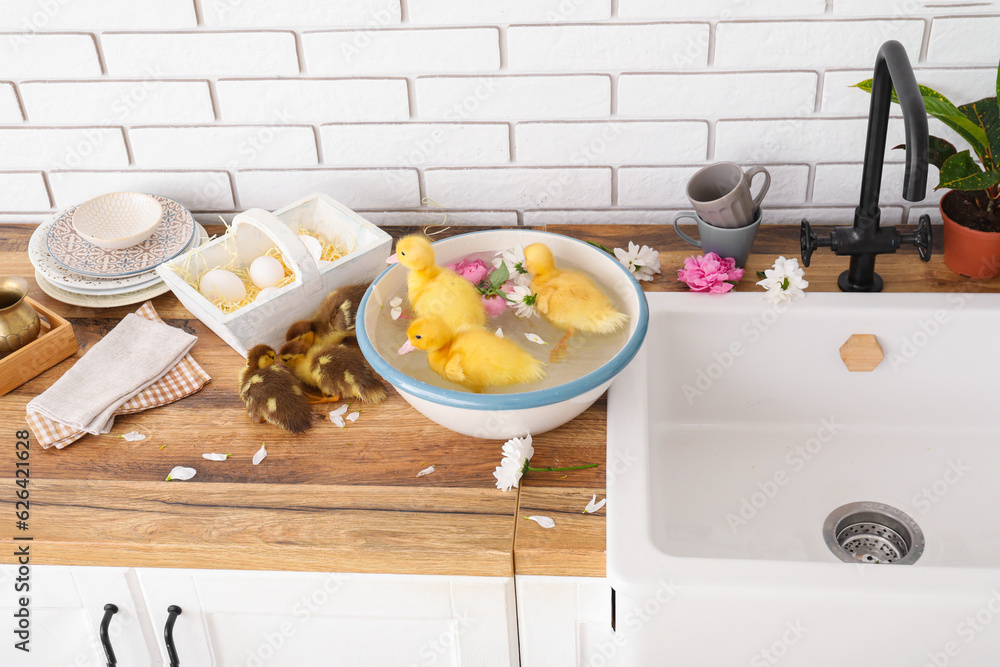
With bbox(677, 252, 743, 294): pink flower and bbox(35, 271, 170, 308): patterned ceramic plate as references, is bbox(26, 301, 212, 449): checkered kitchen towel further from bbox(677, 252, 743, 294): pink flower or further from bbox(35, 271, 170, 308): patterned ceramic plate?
bbox(677, 252, 743, 294): pink flower

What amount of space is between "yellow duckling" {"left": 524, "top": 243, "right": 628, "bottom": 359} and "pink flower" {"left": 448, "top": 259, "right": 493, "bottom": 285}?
2.6 inches

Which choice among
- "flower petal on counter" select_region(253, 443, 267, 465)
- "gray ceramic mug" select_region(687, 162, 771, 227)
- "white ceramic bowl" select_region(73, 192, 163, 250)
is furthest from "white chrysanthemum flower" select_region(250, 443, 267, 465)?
"gray ceramic mug" select_region(687, 162, 771, 227)

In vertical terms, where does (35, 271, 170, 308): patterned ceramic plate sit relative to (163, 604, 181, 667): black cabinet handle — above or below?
above

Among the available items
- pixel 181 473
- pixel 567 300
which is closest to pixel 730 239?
pixel 567 300

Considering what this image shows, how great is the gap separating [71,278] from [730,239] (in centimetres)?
97

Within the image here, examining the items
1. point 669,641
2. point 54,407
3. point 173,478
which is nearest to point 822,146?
point 669,641

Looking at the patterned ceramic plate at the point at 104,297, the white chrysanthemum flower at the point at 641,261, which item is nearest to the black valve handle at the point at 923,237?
the white chrysanthemum flower at the point at 641,261

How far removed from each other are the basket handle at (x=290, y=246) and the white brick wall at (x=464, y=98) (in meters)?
0.27

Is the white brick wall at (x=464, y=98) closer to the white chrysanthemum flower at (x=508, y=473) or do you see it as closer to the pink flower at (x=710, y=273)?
the pink flower at (x=710, y=273)

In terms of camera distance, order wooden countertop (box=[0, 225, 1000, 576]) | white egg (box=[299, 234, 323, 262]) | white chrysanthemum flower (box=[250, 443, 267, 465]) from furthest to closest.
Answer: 1. white egg (box=[299, 234, 323, 262])
2. white chrysanthemum flower (box=[250, 443, 267, 465])
3. wooden countertop (box=[0, 225, 1000, 576])

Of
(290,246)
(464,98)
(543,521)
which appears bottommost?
(543,521)

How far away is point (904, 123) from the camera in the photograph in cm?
94

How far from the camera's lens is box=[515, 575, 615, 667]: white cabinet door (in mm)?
870

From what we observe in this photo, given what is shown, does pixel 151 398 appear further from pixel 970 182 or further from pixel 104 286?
pixel 970 182
